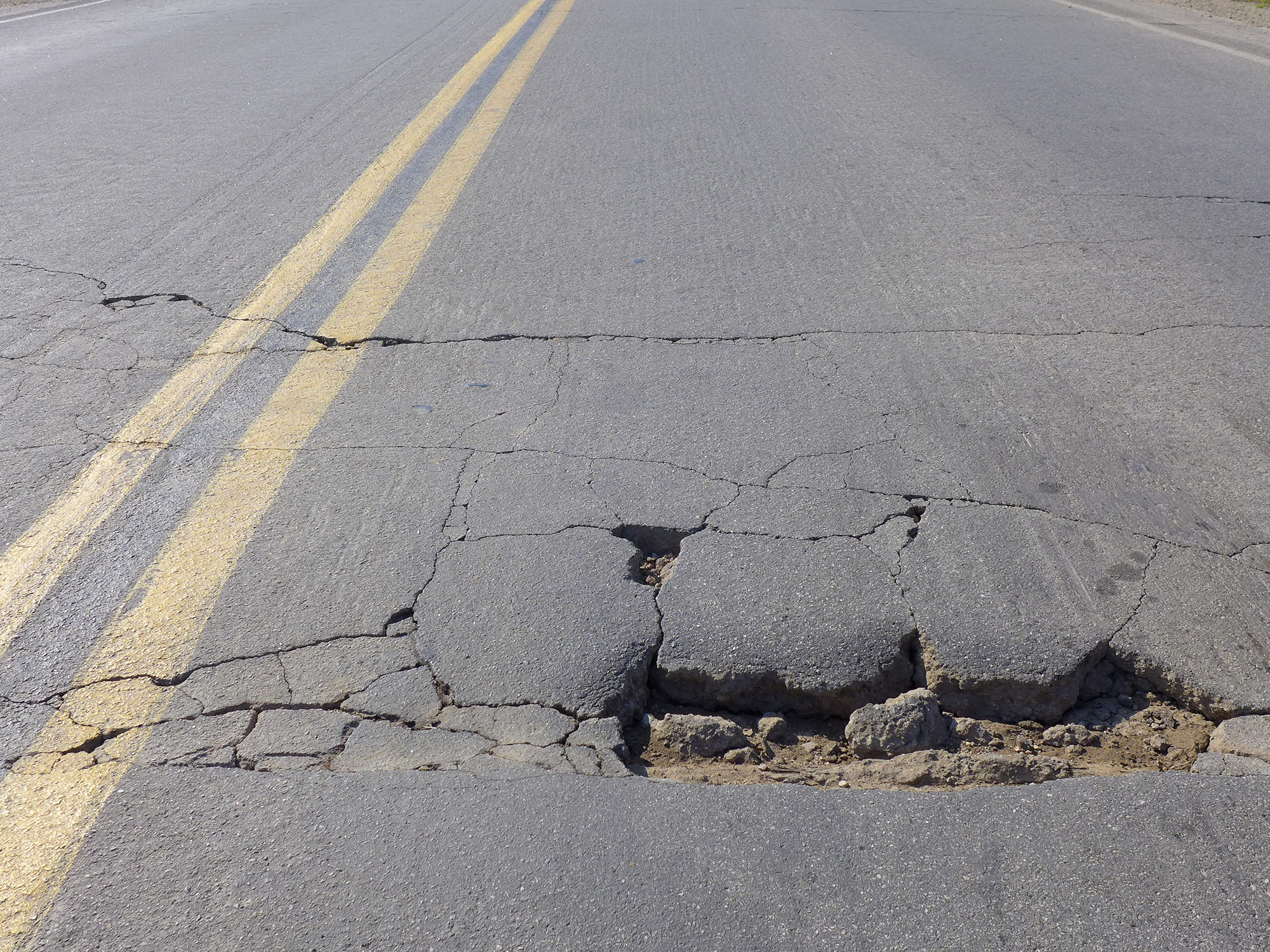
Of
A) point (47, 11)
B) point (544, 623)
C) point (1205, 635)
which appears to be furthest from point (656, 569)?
point (47, 11)

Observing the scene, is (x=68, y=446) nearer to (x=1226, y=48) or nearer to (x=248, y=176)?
(x=248, y=176)

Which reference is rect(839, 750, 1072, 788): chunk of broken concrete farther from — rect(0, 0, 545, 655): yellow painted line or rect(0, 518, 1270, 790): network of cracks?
rect(0, 0, 545, 655): yellow painted line

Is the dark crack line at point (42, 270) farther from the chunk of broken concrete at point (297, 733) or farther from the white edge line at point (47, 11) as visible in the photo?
the white edge line at point (47, 11)

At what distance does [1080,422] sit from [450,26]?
923 centimetres

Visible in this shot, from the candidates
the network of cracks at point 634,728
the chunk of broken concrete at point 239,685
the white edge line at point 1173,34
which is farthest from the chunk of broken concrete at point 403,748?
the white edge line at point 1173,34

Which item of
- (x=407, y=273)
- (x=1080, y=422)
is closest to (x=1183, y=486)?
(x=1080, y=422)

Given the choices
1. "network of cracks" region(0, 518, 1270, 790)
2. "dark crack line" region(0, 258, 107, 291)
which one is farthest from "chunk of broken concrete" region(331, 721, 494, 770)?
"dark crack line" region(0, 258, 107, 291)

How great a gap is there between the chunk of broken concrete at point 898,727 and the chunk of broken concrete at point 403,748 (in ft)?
2.53

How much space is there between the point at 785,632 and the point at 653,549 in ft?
1.50

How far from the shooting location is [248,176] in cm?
556

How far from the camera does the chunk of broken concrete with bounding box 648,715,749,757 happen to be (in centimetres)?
214

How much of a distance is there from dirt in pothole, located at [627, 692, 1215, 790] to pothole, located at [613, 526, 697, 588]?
375mm

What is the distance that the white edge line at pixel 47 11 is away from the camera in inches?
488

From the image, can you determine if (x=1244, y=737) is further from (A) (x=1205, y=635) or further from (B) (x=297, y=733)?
(B) (x=297, y=733)
